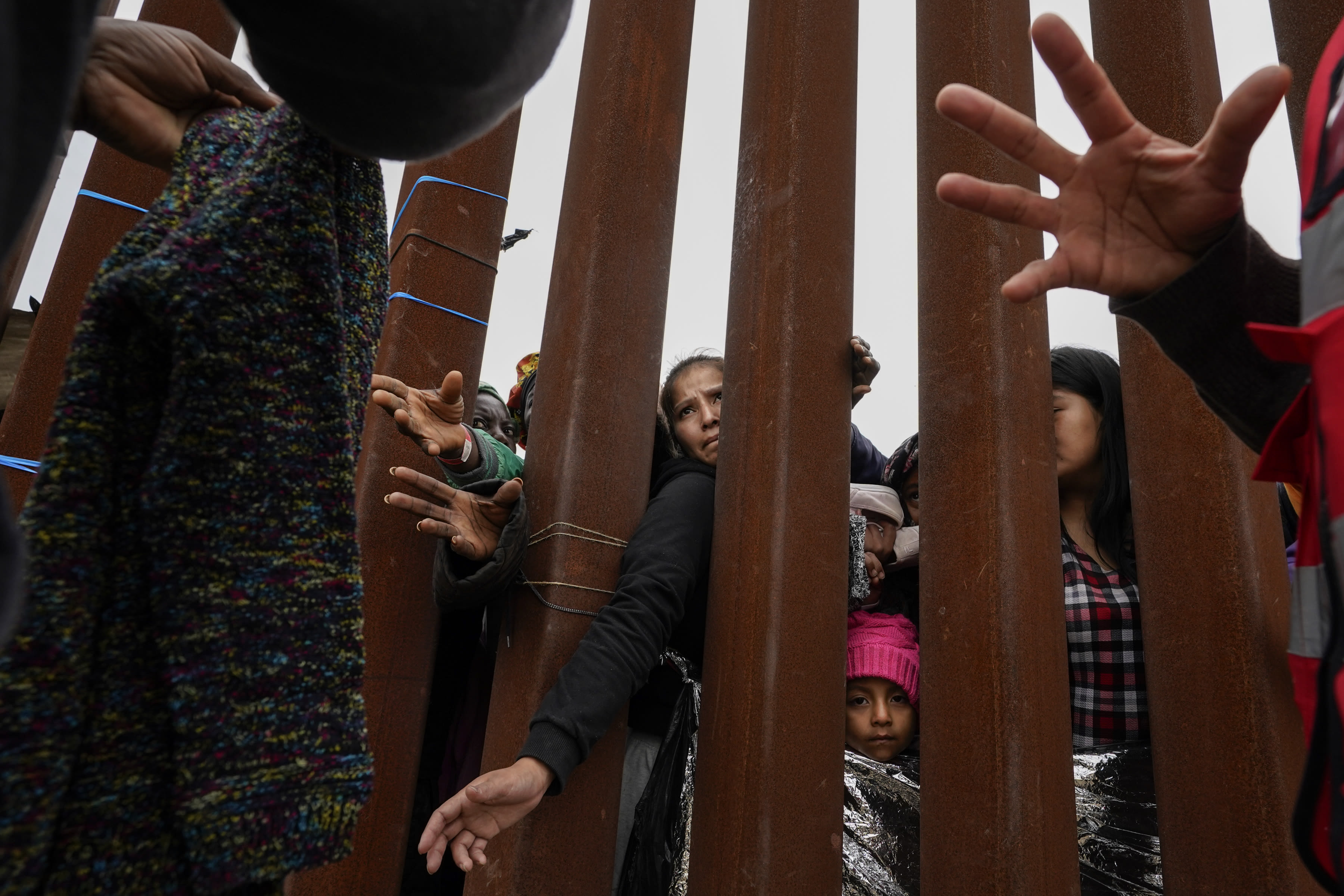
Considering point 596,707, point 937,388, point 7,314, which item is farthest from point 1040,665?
point 7,314

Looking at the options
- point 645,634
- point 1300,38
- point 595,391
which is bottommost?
point 645,634

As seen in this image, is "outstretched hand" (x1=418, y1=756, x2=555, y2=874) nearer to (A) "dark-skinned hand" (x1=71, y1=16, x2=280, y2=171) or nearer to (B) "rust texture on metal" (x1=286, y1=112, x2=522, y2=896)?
(B) "rust texture on metal" (x1=286, y1=112, x2=522, y2=896)

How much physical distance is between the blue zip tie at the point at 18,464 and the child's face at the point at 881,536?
2.17 meters

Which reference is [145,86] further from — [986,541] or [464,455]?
[986,541]

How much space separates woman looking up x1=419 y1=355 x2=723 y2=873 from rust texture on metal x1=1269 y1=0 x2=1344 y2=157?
159 centimetres

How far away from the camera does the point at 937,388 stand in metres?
1.95

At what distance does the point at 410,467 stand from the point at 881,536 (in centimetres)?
137

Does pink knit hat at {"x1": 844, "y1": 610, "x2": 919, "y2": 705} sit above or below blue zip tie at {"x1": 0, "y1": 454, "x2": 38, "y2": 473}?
below

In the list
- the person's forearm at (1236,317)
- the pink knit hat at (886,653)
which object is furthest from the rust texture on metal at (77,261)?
the person's forearm at (1236,317)

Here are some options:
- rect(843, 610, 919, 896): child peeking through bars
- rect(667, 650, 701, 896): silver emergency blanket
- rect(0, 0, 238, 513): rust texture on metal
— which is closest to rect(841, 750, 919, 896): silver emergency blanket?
rect(843, 610, 919, 896): child peeking through bars

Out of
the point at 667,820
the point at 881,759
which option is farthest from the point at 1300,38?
the point at 667,820

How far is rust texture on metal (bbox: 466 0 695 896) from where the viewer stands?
1.79 m

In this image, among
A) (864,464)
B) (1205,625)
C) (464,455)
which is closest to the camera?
(1205,625)

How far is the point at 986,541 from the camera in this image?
1744mm
